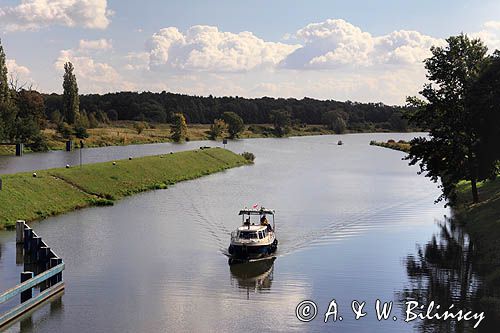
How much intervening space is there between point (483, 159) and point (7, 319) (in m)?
41.6

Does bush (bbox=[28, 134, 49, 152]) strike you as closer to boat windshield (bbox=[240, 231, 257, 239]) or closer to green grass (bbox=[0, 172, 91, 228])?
green grass (bbox=[0, 172, 91, 228])

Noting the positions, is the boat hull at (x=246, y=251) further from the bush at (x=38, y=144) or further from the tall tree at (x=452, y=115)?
the bush at (x=38, y=144)

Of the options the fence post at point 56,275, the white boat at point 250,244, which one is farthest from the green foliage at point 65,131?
the fence post at point 56,275

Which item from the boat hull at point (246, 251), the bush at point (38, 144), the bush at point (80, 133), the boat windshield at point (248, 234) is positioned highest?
the bush at point (80, 133)

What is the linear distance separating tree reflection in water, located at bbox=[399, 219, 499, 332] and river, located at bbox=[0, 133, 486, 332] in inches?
25.0

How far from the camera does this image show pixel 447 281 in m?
36.9

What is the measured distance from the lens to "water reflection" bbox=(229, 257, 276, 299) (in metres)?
35.7

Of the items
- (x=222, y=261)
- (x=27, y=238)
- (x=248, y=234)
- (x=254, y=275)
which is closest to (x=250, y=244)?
(x=248, y=234)

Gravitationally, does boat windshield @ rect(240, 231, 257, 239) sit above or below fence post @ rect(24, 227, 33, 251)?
above

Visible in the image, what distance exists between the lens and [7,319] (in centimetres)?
2759

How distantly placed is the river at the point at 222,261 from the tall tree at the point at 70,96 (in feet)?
294

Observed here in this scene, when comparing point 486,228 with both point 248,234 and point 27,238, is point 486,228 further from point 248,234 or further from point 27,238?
point 27,238

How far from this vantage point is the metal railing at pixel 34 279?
28.0 m
